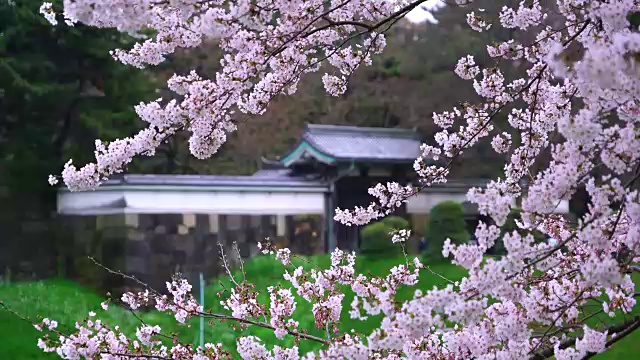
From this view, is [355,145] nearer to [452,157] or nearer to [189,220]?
[189,220]

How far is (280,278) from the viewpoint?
852 centimetres

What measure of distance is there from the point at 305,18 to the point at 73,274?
7948mm

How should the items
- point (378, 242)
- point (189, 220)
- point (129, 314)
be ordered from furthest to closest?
point (378, 242) → point (189, 220) → point (129, 314)

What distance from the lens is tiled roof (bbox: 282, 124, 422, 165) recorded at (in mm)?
9422

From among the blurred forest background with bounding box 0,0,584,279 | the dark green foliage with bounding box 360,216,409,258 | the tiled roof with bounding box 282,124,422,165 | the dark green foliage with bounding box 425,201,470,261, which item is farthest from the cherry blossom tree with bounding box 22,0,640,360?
the blurred forest background with bounding box 0,0,584,279

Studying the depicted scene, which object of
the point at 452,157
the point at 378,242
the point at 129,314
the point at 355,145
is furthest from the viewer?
the point at 355,145

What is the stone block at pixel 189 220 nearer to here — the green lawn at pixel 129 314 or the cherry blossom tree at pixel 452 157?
the green lawn at pixel 129 314

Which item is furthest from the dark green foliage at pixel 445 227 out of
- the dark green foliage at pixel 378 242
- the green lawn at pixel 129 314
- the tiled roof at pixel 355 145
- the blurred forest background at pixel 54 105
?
the blurred forest background at pixel 54 105

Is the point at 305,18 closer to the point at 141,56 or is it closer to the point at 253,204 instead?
the point at 141,56

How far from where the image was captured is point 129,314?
738cm

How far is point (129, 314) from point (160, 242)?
1051mm

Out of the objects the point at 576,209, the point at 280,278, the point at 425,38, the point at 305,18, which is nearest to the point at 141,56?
the point at 305,18

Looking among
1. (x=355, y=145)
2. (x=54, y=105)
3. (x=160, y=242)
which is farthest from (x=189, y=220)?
(x=355, y=145)

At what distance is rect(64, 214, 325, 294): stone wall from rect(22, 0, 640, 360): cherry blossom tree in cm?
552
